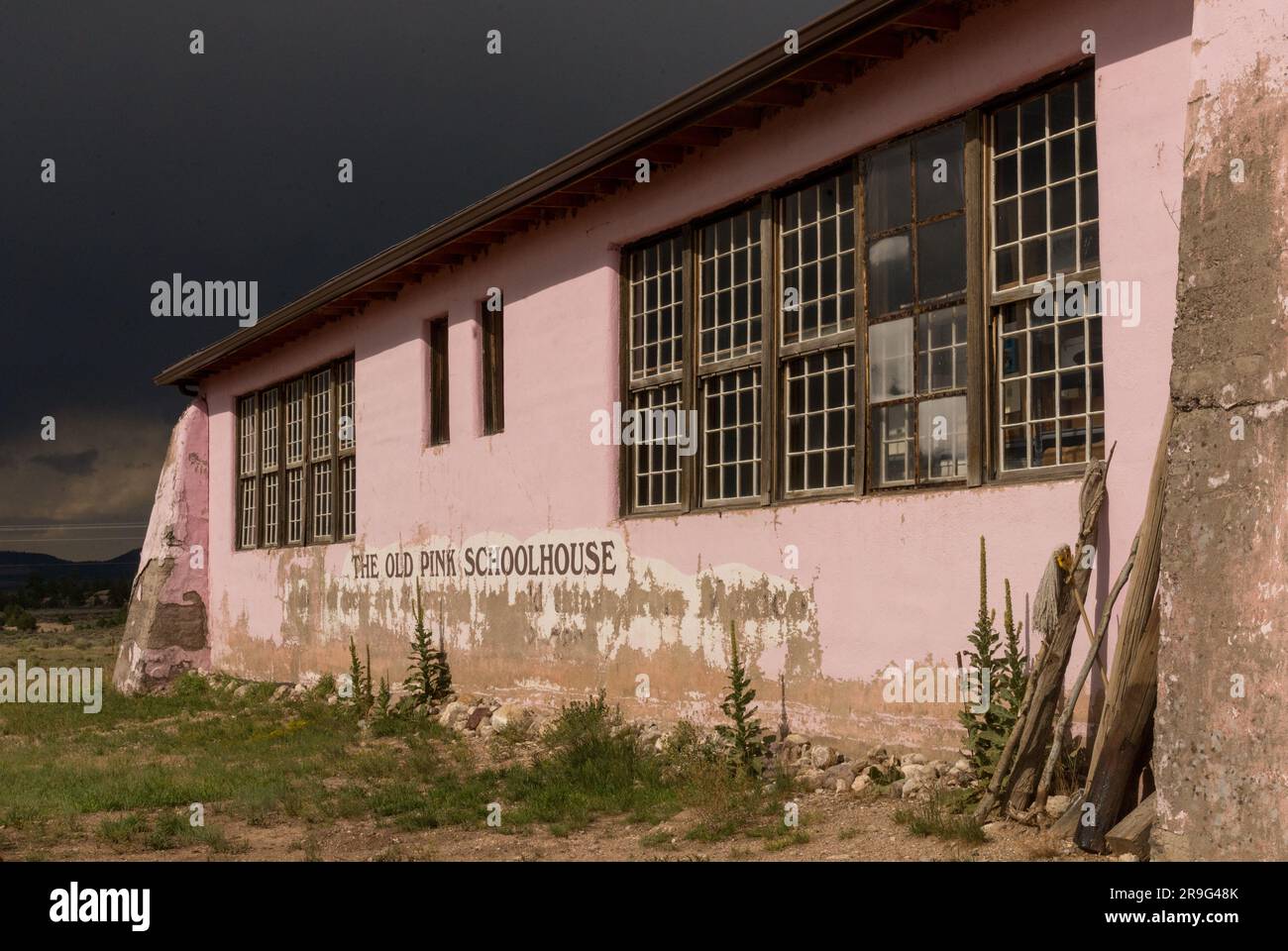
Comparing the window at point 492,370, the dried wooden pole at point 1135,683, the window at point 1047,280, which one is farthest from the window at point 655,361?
the dried wooden pole at point 1135,683

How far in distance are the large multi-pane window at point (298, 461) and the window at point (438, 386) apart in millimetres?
2497

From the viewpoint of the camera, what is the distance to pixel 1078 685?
285 inches

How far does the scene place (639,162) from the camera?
12219 millimetres

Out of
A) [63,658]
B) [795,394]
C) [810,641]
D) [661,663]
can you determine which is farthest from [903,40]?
[63,658]

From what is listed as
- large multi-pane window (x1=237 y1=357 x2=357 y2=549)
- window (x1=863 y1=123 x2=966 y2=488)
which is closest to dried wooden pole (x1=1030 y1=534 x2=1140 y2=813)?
window (x1=863 y1=123 x2=966 y2=488)

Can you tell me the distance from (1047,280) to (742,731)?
12.5ft

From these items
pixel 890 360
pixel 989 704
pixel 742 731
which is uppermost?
pixel 890 360

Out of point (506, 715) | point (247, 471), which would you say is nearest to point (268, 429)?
point (247, 471)

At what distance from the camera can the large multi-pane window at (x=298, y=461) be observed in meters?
19.2

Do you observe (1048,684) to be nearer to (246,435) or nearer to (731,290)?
(731,290)

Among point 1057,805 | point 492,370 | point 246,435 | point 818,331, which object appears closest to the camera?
point 1057,805

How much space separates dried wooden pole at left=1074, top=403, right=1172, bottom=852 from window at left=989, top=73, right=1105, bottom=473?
3.35 ft

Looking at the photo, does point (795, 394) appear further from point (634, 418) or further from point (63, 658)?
point (63, 658)

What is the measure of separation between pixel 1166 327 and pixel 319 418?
582 inches
